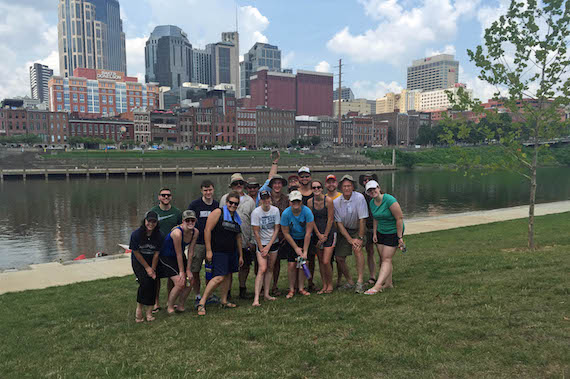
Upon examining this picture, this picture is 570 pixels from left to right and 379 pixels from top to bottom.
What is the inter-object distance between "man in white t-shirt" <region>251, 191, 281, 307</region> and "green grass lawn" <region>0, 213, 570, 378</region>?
19.8 inches

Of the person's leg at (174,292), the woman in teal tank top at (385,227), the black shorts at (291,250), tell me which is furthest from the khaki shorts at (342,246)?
the person's leg at (174,292)

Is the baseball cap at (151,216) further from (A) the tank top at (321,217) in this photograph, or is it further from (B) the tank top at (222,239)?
(A) the tank top at (321,217)

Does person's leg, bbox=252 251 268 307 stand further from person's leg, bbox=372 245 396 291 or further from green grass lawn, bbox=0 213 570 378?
person's leg, bbox=372 245 396 291

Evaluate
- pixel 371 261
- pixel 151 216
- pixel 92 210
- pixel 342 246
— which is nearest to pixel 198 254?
pixel 151 216

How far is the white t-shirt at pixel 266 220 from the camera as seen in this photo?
7527mm

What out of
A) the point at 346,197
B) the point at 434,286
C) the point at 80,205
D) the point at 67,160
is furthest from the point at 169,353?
the point at 67,160

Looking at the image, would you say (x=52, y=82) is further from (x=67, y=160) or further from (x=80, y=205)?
(x=80, y=205)

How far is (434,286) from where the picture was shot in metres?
7.75

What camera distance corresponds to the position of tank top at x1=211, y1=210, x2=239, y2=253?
7.26 meters

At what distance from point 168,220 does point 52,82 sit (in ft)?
568

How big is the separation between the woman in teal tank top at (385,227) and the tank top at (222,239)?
2421mm

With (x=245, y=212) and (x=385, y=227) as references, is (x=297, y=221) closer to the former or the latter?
(x=245, y=212)

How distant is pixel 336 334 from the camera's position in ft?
19.1

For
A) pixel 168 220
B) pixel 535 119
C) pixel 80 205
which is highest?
pixel 535 119
